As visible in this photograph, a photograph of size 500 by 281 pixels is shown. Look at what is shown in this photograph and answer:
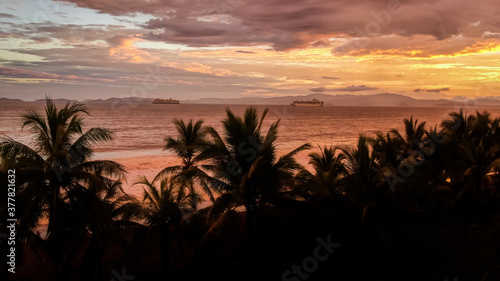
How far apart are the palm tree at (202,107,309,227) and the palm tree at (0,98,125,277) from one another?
3326 mm

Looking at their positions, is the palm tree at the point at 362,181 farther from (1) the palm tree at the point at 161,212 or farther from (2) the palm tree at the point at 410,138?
(1) the palm tree at the point at 161,212

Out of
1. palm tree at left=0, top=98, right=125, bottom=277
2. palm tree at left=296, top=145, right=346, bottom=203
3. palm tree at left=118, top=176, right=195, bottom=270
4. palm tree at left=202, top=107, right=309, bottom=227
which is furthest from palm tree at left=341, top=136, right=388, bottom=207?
palm tree at left=0, top=98, right=125, bottom=277

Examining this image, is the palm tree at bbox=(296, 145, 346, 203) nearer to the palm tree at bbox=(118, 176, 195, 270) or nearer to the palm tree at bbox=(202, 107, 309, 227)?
the palm tree at bbox=(202, 107, 309, 227)

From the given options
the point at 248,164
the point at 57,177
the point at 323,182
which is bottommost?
the point at 323,182

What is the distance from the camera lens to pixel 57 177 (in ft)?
34.3

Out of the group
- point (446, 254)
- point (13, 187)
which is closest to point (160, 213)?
point (13, 187)

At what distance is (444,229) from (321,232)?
23.9 ft

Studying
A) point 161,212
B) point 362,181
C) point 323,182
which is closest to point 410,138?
point 362,181

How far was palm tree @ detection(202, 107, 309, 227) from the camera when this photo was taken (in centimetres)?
1232

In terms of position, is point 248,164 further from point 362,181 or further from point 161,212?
point 362,181

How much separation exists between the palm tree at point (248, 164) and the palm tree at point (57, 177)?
3326 mm

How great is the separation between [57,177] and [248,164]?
5.81 m

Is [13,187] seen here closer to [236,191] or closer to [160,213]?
[160,213]

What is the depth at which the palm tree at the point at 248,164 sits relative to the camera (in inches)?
485
